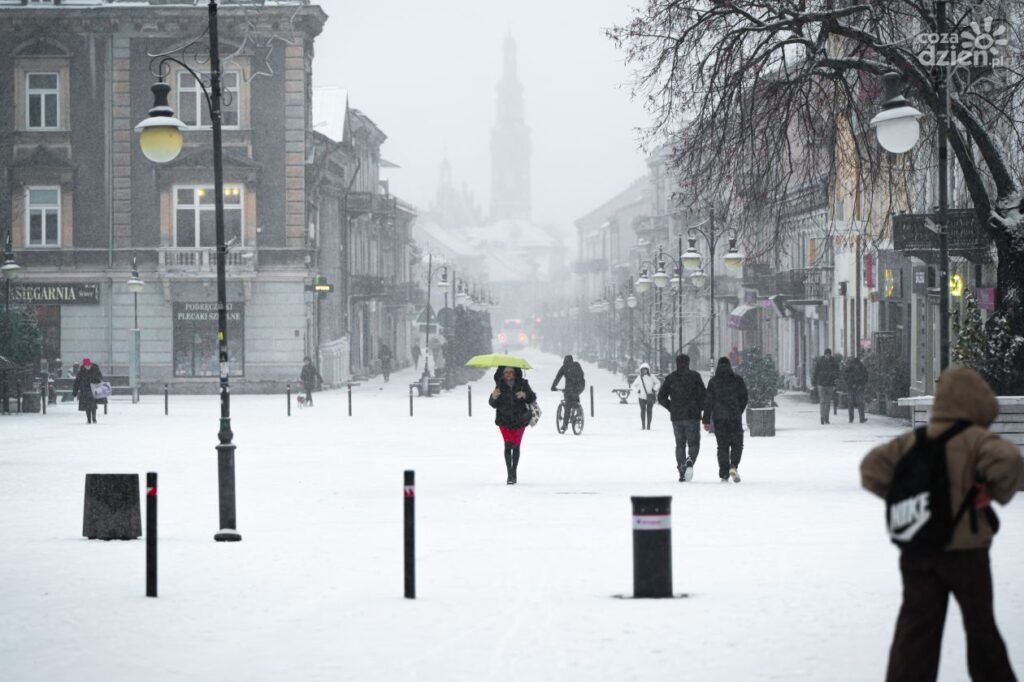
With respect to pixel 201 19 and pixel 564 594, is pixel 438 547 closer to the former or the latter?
pixel 564 594

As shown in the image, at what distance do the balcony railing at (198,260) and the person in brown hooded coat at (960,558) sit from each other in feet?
164

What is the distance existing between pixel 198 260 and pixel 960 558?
50814 mm

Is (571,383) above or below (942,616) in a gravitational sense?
above

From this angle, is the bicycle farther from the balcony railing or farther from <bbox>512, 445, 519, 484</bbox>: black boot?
the balcony railing

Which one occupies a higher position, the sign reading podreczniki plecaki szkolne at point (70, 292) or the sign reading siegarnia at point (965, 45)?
the sign reading siegarnia at point (965, 45)

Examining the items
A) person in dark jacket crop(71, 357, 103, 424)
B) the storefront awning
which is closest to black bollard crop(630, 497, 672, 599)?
person in dark jacket crop(71, 357, 103, 424)

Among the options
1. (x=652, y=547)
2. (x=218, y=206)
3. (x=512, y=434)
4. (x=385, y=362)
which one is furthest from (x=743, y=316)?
(x=652, y=547)

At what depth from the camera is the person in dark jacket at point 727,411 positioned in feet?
68.8

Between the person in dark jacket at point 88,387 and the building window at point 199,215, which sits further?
the building window at point 199,215

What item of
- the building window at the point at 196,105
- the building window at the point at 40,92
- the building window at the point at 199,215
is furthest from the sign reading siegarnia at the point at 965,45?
the building window at the point at 40,92

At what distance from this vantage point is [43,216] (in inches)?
2229

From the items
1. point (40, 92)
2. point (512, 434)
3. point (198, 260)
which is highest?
point (40, 92)

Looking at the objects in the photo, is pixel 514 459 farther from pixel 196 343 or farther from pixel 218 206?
pixel 196 343

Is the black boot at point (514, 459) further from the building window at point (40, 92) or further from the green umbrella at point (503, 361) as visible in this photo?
the building window at point (40, 92)
